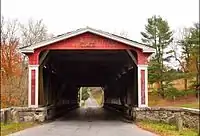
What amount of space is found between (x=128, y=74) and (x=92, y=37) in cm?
670

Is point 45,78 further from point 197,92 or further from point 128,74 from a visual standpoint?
point 197,92

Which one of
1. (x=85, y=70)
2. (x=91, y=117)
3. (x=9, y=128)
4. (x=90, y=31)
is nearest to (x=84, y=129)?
(x=9, y=128)

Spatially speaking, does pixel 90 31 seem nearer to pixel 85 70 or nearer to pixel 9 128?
pixel 9 128

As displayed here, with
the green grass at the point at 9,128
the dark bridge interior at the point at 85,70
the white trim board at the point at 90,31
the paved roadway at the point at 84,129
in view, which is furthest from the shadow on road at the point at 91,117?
the green grass at the point at 9,128

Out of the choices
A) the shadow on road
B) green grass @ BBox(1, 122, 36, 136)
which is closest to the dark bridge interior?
the shadow on road

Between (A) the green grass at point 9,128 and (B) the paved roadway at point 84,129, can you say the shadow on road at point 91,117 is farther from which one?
(A) the green grass at point 9,128

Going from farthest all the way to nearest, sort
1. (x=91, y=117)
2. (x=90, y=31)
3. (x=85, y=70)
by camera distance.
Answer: (x=85, y=70) < (x=91, y=117) < (x=90, y=31)

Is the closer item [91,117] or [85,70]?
[91,117]

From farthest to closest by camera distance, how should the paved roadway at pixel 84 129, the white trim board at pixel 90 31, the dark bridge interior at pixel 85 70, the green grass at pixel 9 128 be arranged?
the dark bridge interior at pixel 85 70 → the white trim board at pixel 90 31 → the green grass at pixel 9 128 → the paved roadway at pixel 84 129

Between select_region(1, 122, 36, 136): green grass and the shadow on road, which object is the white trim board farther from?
select_region(1, 122, 36, 136): green grass

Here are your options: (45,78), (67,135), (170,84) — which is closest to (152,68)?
(170,84)

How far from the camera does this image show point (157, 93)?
5116 centimetres

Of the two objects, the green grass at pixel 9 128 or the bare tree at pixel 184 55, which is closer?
the green grass at pixel 9 128

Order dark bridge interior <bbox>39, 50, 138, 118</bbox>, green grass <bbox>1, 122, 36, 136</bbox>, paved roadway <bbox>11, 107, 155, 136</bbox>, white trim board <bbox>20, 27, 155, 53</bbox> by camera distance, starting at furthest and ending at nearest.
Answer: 1. dark bridge interior <bbox>39, 50, 138, 118</bbox>
2. white trim board <bbox>20, 27, 155, 53</bbox>
3. green grass <bbox>1, 122, 36, 136</bbox>
4. paved roadway <bbox>11, 107, 155, 136</bbox>
